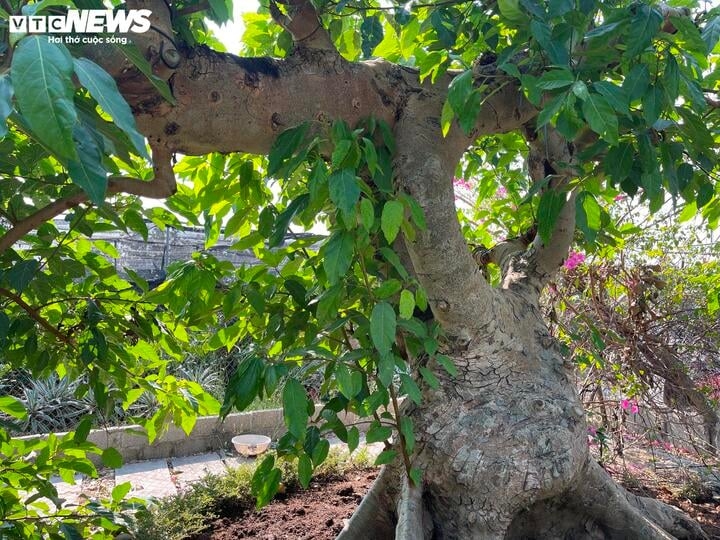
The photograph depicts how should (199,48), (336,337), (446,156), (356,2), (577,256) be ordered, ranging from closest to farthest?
1. (199,48)
2. (336,337)
3. (446,156)
4. (356,2)
5. (577,256)

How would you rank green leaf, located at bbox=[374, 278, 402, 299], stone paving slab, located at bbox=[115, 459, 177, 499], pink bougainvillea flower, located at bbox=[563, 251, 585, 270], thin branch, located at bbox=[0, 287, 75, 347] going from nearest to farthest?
green leaf, located at bbox=[374, 278, 402, 299]
thin branch, located at bbox=[0, 287, 75, 347]
pink bougainvillea flower, located at bbox=[563, 251, 585, 270]
stone paving slab, located at bbox=[115, 459, 177, 499]

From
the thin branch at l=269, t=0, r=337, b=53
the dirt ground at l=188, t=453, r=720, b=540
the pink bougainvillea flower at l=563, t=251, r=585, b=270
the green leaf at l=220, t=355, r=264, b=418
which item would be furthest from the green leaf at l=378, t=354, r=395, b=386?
the pink bougainvillea flower at l=563, t=251, r=585, b=270

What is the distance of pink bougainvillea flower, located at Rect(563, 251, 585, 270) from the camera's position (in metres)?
3.34

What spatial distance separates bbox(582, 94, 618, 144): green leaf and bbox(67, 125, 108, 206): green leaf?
31.8 inches

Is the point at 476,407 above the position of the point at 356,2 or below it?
below

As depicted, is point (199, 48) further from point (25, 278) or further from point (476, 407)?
point (476, 407)

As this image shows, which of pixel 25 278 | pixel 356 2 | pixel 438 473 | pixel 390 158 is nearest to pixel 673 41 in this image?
pixel 390 158

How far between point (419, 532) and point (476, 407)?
36cm

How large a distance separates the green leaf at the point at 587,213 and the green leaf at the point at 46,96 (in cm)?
109

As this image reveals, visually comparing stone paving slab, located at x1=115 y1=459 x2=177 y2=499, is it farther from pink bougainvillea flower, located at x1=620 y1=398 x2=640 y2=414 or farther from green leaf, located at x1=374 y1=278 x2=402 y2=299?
green leaf, located at x1=374 y1=278 x2=402 y2=299

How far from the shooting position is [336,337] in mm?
1467

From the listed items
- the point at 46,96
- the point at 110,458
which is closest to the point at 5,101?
the point at 46,96

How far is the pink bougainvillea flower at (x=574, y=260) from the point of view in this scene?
10.9ft

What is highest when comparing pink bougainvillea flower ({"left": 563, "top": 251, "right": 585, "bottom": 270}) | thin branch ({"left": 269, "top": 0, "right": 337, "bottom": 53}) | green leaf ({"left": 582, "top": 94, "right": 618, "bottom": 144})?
thin branch ({"left": 269, "top": 0, "right": 337, "bottom": 53})
